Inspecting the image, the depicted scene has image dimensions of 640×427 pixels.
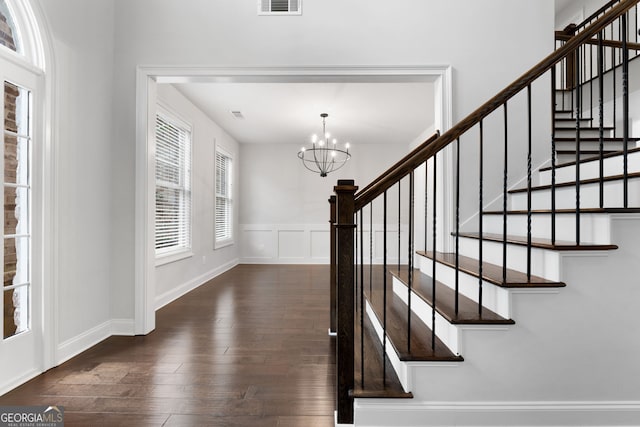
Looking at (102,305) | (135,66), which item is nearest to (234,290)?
(102,305)

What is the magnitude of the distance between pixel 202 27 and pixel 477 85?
251cm

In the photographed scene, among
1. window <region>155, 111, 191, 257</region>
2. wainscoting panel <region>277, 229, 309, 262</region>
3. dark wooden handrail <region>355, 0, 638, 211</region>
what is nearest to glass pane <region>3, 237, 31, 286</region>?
window <region>155, 111, 191, 257</region>

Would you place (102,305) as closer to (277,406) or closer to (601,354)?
(277,406)

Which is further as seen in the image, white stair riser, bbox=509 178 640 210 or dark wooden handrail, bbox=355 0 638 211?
white stair riser, bbox=509 178 640 210

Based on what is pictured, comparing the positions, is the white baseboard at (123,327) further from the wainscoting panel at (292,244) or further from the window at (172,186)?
the wainscoting panel at (292,244)

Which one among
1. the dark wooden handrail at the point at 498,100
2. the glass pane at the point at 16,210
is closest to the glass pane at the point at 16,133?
the glass pane at the point at 16,210

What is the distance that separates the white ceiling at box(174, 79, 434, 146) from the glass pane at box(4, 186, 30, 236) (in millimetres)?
2321

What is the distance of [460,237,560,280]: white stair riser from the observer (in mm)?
1714

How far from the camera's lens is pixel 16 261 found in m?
2.20

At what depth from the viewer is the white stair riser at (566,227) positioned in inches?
67.2

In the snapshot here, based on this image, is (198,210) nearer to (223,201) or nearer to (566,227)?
(223,201)

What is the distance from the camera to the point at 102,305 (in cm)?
298

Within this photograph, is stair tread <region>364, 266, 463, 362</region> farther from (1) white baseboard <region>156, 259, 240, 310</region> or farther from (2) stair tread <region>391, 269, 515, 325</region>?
(1) white baseboard <region>156, 259, 240, 310</region>

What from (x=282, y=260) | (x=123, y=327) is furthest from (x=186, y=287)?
(x=282, y=260)
